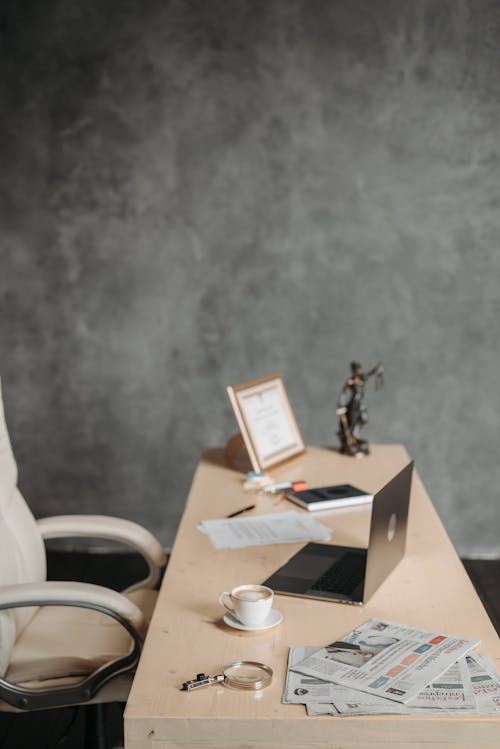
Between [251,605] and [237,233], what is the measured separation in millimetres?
2505

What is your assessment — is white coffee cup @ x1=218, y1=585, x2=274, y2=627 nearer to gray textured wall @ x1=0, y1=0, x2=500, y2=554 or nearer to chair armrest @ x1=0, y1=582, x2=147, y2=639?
chair armrest @ x1=0, y1=582, x2=147, y2=639

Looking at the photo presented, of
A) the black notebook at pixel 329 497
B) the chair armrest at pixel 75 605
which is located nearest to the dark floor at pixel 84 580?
the chair armrest at pixel 75 605

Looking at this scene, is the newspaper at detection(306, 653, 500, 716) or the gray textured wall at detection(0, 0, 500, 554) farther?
the gray textured wall at detection(0, 0, 500, 554)

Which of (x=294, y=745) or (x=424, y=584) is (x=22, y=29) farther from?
(x=294, y=745)

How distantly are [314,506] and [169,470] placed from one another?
71.1 inches

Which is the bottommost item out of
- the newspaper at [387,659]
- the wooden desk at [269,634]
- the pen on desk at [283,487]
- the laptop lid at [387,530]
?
the wooden desk at [269,634]

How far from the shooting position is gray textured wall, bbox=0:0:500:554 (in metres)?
3.74

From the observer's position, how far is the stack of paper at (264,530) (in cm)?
210

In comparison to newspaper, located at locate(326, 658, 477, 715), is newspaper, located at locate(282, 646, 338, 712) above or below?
below

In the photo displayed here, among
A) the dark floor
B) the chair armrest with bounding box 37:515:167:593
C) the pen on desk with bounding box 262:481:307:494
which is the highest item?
the pen on desk with bounding box 262:481:307:494

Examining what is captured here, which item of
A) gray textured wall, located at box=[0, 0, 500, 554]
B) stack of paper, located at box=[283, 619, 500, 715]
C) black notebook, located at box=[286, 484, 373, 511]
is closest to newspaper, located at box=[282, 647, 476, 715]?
stack of paper, located at box=[283, 619, 500, 715]

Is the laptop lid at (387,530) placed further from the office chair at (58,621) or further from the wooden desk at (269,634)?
the office chair at (58,621)

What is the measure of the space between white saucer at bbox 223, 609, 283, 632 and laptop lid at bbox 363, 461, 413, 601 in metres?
0.18

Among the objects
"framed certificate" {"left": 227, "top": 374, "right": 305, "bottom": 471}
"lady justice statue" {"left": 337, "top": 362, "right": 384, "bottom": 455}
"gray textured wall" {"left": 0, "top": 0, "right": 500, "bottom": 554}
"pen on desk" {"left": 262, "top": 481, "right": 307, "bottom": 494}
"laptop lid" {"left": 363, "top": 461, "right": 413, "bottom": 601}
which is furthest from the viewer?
"gray textured wall" {"left": 0, "top": 0, "right": 500, "bottom": 554}
